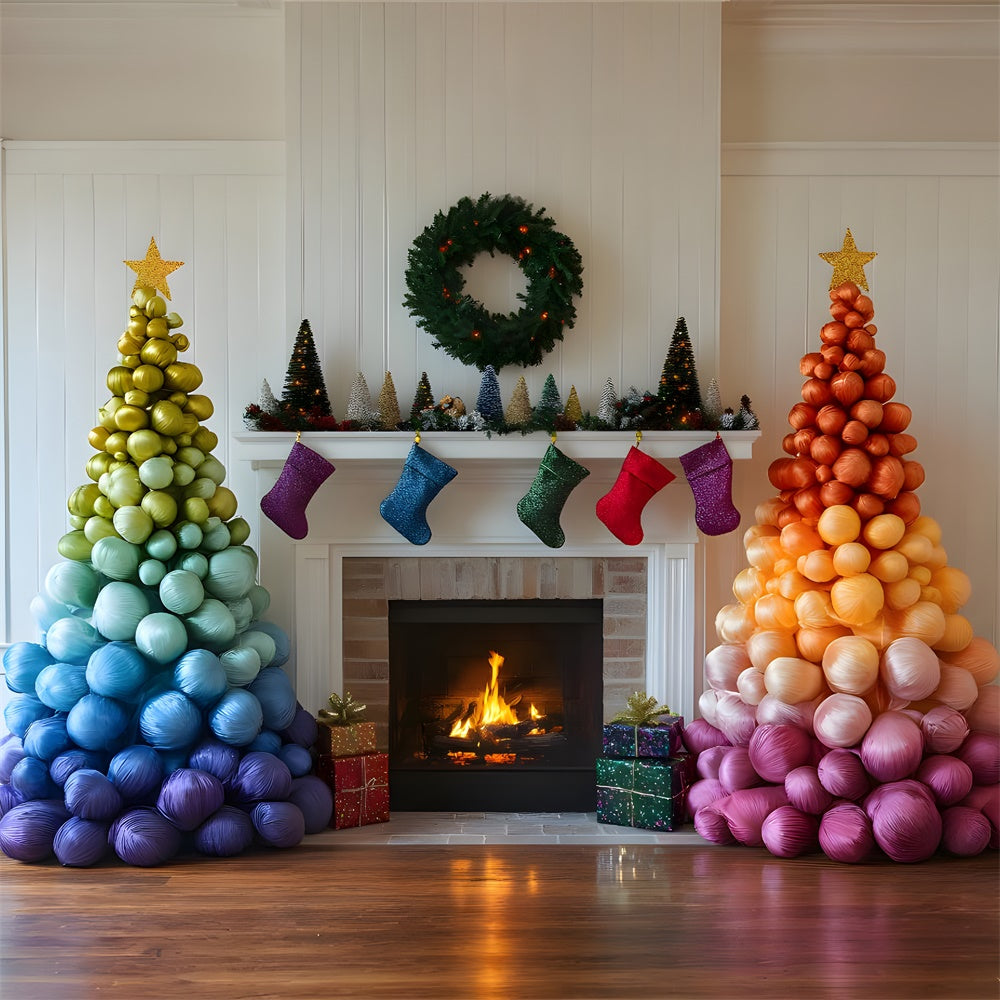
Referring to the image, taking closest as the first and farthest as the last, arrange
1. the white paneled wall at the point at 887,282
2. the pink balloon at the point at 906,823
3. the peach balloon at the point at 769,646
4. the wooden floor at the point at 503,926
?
the wooden floor at the point at 503,926 < the pink balloon at the point at 906,823 < the peach balloon at the point at 769,646 < the white paneled wall at the point at 887,282

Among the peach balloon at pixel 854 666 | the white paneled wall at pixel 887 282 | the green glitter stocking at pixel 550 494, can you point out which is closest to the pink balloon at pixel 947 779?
the peach balloon at pixel 854 666

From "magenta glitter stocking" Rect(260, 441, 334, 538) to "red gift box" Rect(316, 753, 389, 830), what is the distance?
706 mm

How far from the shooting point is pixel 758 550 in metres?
2.89

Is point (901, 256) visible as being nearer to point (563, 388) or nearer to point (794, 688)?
point (563, 388)

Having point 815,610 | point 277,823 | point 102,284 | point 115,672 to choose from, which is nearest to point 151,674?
point 115,672

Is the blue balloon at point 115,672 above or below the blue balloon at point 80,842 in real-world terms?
above

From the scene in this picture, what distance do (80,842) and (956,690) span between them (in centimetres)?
233

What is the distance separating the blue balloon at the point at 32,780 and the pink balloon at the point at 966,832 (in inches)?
92.2

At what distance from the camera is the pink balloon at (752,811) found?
2709mm

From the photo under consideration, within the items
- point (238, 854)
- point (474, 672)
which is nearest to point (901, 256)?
point (474, 672)

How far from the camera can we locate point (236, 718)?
265 cm

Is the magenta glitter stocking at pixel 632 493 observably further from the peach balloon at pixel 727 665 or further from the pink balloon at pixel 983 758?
the pink balloon at pixel 983 758

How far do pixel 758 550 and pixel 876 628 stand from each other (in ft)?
1.25

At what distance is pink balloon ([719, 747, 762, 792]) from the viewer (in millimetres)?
2770
